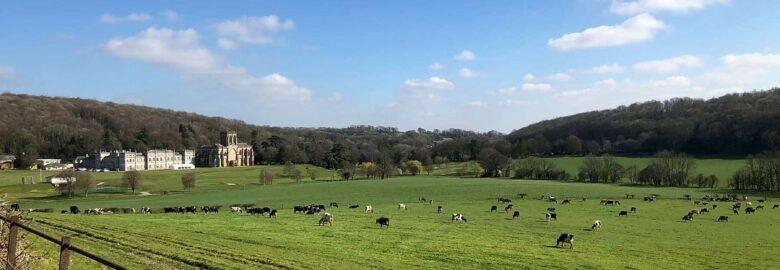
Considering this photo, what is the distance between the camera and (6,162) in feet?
536

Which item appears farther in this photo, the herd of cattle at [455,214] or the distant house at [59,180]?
the distant house at [59,180]

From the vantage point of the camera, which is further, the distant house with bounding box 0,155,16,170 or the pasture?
the distant house with bounding box 0,155,16,170

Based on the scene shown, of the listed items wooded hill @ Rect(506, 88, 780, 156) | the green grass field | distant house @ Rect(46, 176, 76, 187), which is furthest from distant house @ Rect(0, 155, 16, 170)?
wooded hill @ Rect(506, 88, 780, 156)

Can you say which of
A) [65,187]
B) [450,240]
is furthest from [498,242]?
[65,187]

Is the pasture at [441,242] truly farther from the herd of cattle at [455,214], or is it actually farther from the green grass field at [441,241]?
the herd of cattle at [455,214]

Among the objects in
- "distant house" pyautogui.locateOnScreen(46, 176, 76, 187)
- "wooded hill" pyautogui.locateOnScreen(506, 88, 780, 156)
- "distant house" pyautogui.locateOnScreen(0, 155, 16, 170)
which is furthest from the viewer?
"distant house" pyautogui.locateOnScreen(0, 155, 16, 170)

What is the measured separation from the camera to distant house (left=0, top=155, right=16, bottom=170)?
16129 centimetres

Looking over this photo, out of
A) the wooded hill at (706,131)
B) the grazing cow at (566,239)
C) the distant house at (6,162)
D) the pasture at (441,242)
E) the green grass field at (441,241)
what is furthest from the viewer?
the distant house at (6,162)

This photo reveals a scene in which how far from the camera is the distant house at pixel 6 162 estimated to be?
161 meters

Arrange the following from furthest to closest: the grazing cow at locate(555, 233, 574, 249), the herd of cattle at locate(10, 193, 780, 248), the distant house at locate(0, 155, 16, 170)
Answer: the distant house at locate(0, 155, 16, 170) → the herd of cattle at locate(10, 193, 780, 248) → the grazing cow at locate(555, 233, 574, 249)

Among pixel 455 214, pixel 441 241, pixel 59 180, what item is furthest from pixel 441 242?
pixel 59 180

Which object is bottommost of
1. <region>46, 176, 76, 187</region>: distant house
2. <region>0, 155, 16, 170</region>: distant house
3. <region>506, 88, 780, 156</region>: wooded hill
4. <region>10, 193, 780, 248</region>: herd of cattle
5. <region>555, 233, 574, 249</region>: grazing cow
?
<region>10, 193, 780, 248</region>: herd of cattle

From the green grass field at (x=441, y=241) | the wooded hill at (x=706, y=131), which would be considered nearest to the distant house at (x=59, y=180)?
the green grass field at (x=441, y=241)

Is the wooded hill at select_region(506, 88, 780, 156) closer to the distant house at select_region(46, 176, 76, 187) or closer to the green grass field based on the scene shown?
the green grass field
